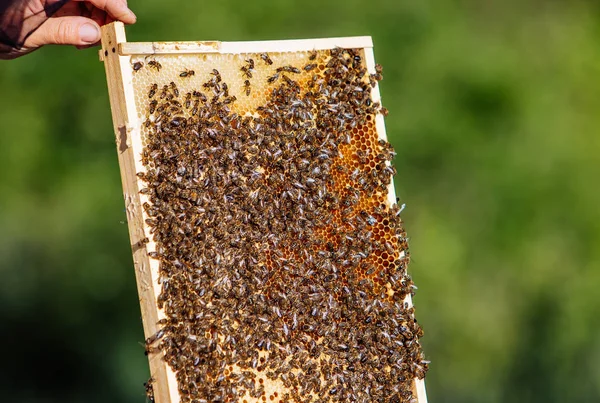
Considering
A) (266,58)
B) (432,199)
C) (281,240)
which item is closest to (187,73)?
(266,58)

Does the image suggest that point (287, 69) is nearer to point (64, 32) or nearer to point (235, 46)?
point (235, 46)

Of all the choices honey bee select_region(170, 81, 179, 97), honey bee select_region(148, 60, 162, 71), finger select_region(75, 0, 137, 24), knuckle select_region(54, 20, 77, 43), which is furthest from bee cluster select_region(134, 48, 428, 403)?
knuckle select_region(54, 20, 77, 43)

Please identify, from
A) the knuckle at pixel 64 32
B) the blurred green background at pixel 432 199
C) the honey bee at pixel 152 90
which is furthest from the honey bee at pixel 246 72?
the blurred green background at pixel 432 199

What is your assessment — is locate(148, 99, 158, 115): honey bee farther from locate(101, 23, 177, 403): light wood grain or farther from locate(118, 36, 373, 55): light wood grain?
locate(118, 36, 373, 55): light wood grain

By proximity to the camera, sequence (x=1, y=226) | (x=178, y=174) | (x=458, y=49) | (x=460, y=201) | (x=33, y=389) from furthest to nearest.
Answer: (x=458, y=49), (x=460, y=201), (x=1, y=226), (x=33, y=389), (x=178, y=174)

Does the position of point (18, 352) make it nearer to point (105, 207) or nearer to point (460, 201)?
point (105, 207)

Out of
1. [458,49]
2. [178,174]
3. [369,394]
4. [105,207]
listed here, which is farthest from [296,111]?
[458,49]

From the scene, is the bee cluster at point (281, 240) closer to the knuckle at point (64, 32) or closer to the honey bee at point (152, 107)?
the honey bee at point (152, 107)
